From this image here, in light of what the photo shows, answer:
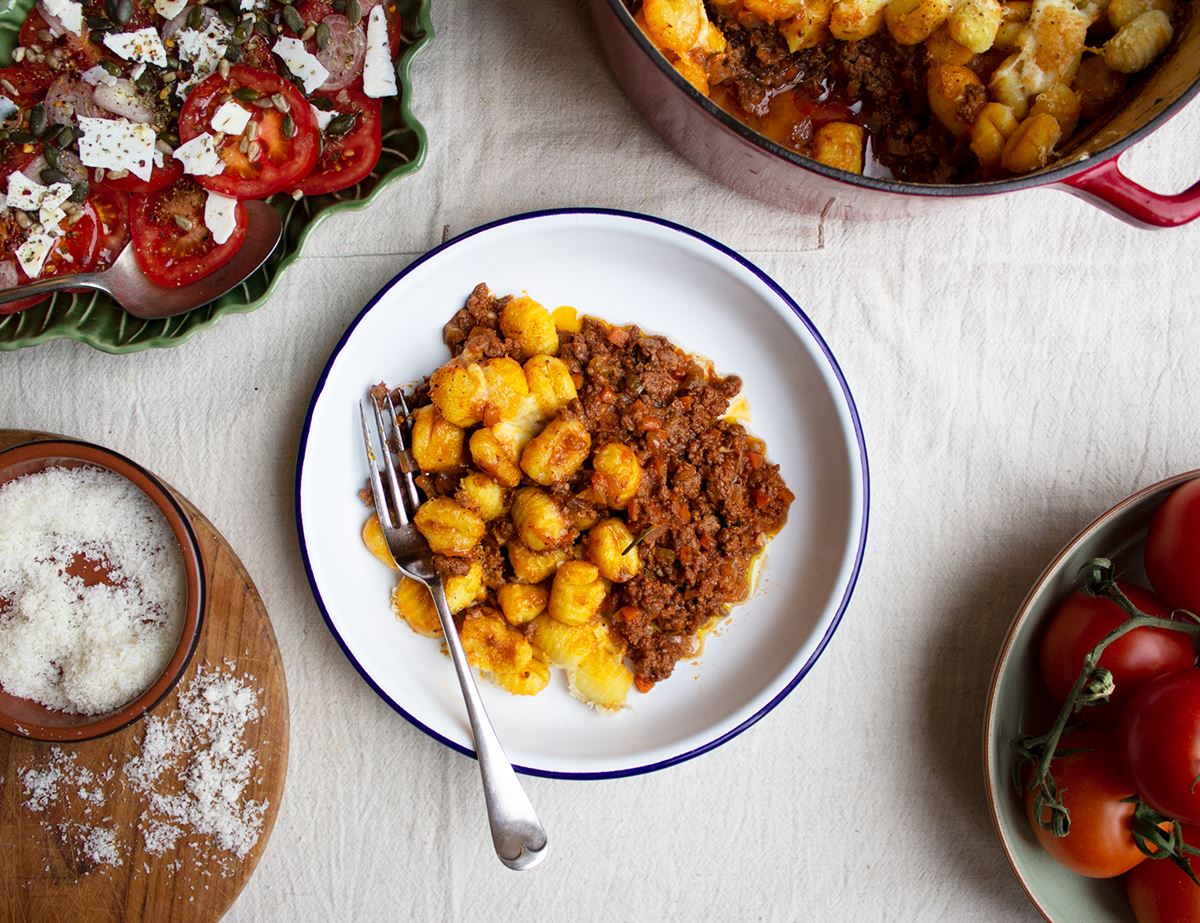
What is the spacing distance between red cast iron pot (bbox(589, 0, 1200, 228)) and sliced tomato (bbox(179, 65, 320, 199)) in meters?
0.50

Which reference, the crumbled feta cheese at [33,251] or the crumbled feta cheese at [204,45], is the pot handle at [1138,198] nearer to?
the crumbled feta cheese at [204,45]

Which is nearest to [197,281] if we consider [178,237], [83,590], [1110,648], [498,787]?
[178,237]

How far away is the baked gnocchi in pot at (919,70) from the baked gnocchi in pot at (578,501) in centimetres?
43

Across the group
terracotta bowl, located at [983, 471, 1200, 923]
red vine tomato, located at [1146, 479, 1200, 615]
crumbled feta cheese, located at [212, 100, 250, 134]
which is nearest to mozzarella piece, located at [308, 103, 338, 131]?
crumbled feta cheese, located at [212, 100, 250, 134]

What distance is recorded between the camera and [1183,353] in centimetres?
166

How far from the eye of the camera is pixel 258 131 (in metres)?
1.44

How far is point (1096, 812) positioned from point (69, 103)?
1.94 meters

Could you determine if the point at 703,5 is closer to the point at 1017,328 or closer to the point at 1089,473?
the point at 1017,328

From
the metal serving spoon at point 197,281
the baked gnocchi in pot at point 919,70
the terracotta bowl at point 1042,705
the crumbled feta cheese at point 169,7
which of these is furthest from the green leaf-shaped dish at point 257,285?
the terracotta bowl at point 1042,705

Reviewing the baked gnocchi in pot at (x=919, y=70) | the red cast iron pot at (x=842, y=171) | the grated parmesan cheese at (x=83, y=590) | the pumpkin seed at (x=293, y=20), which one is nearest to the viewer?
the red cast iron pot at (x=842, y=171)

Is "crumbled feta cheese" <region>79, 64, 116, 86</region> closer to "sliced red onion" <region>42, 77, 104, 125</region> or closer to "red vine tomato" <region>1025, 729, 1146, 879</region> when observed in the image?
"sliced red onion" <region>42, 77, 104, 125</region>

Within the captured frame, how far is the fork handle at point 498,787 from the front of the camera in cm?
148

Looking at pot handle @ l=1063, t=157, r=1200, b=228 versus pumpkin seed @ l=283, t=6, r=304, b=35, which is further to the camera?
pumpkin seed @ l=283, t=6, r=304, b=35

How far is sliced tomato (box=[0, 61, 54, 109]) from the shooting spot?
4.84 feet
